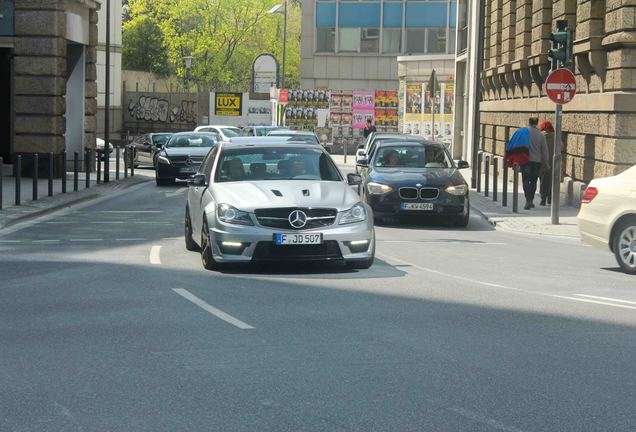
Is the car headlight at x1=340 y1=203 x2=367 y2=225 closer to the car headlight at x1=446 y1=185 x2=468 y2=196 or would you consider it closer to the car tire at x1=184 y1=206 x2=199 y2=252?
the car tire at x1=184 y1=206 x2=199 y2=252

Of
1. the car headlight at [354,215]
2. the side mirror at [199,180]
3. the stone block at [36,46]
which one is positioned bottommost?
the car headlight at [354,215]

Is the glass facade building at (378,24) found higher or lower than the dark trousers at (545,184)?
higher

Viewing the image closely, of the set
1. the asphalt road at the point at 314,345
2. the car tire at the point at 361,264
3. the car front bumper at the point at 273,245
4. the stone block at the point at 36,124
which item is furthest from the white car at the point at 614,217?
the stone block at the point at 36,124

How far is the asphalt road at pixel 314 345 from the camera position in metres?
6.59

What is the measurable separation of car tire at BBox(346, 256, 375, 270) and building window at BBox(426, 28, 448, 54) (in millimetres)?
64944

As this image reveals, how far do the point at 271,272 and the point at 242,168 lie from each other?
164 cm

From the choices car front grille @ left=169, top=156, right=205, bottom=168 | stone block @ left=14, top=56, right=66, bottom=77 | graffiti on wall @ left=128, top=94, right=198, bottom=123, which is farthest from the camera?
graffiti on wall @ left=128, top=94, right=198, bottom=123

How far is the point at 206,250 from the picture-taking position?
44.4 feet

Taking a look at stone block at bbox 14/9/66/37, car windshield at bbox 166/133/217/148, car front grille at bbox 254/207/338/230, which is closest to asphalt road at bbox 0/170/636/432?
car front grille at bbox 254/207/338/230

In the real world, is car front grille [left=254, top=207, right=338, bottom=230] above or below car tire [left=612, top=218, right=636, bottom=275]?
above

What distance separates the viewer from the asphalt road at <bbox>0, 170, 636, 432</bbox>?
6590 mm

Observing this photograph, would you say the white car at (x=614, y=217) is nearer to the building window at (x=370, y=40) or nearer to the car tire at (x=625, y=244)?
the car tire at (x=625, y=244)

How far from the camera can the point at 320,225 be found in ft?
42.9

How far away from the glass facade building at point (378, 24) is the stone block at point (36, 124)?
45.8 meters
